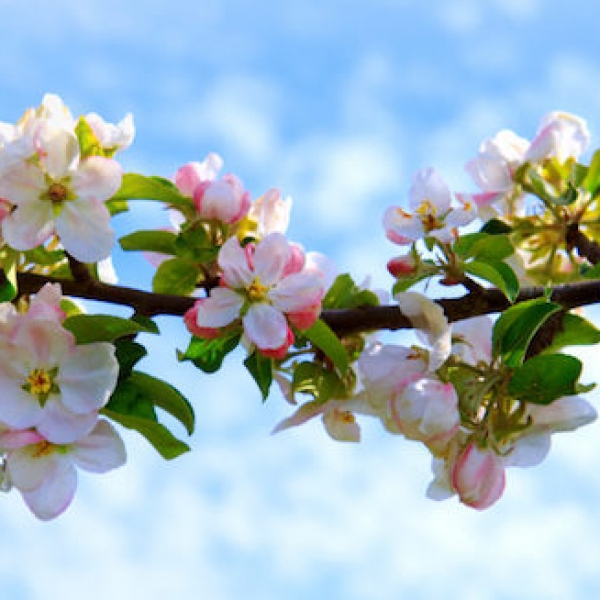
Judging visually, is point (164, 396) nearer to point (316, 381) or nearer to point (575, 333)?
point (316, 381)

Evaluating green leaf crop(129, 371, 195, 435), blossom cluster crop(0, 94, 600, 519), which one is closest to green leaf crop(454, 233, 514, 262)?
blossom cluster crop(0, 94, 600, 519)

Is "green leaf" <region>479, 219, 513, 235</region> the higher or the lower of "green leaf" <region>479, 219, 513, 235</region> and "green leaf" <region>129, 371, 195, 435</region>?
the higher

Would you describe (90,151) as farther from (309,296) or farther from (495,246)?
(495,246)

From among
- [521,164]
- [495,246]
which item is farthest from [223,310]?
[521,164]

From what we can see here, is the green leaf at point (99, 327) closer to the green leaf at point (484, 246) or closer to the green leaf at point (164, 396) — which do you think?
the green leaf at point (164, 396)

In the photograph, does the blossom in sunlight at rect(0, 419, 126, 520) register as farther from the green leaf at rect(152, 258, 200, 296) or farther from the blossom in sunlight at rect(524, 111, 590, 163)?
the blossom in sunlight at rect(524, 111, 590, 163)

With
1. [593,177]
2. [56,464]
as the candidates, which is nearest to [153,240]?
[56,464]
